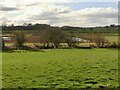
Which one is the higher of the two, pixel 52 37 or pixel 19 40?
pixel 52 37

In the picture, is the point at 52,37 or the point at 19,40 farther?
the point at 52,37

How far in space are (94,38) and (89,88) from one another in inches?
2433

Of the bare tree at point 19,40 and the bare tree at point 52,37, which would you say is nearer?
the bare tree at point 19,40

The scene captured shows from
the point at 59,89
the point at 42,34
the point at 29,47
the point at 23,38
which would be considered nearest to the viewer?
the point at 59,89

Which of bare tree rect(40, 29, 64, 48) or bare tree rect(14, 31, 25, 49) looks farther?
bare tree rect(40, 29, 64, 48)

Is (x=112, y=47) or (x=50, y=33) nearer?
(x=112, y=47)

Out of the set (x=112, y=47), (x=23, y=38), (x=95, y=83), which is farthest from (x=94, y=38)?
(x=95, y=83)

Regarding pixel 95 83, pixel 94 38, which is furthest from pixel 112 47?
pixel 95 83

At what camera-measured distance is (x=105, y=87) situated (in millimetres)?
14352

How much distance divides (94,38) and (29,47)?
758 inches

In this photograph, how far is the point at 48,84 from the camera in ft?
50.7

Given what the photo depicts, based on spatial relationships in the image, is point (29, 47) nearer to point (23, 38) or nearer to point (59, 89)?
point (23, 38)

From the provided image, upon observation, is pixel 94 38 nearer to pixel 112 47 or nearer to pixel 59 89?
pixel 112 47

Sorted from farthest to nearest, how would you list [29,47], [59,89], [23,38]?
[23,38]
[29,47]
[59,89]
